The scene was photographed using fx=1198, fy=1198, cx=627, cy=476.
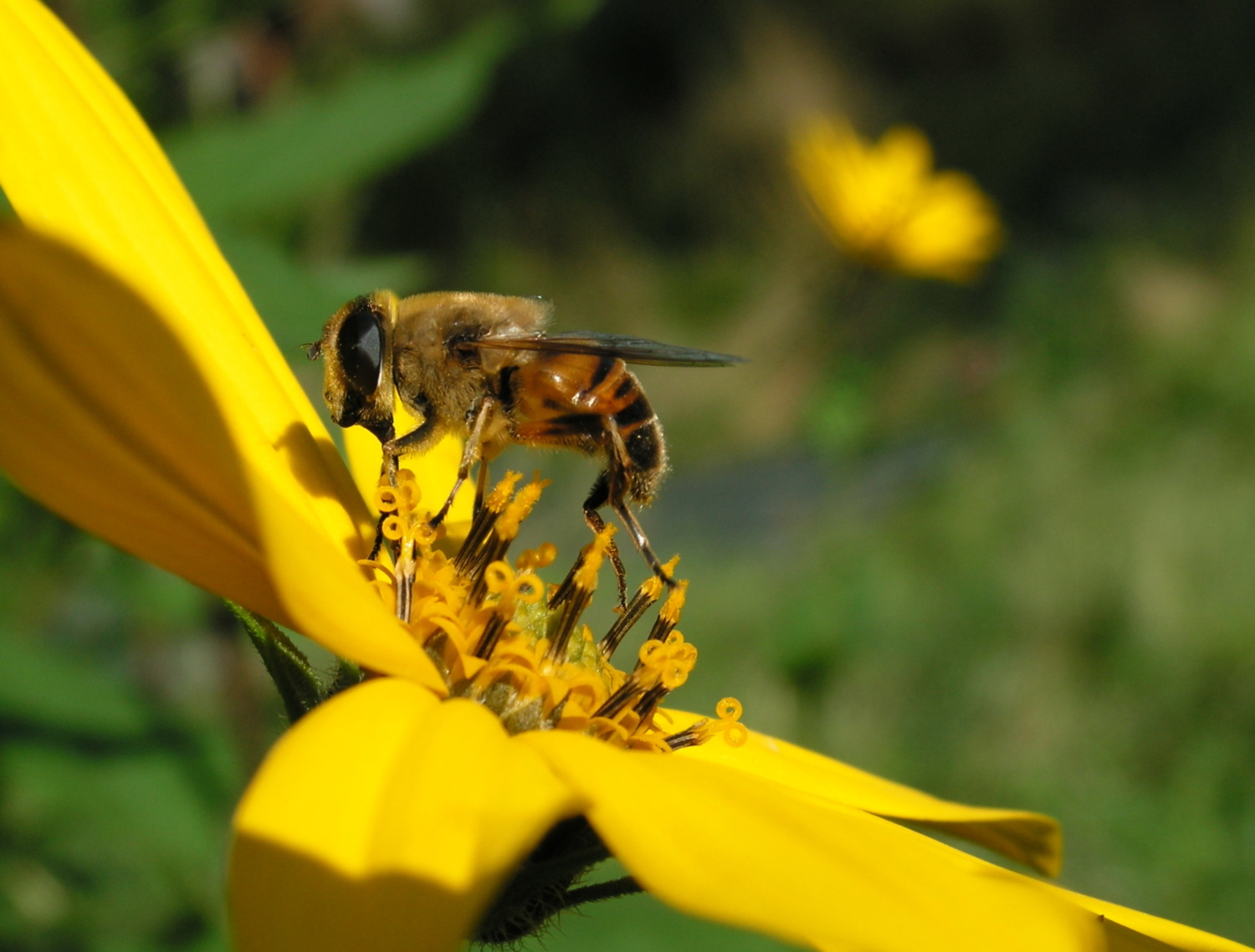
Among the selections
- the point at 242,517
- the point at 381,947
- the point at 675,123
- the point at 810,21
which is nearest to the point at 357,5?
the point at 242,517

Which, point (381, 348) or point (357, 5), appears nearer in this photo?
point (381, 348)

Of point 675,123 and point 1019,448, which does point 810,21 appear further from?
point 1019,448

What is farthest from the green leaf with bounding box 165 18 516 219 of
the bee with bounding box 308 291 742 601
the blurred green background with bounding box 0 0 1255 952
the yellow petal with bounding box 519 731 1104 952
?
the yellow petal with bounding box 519 731 1104 952

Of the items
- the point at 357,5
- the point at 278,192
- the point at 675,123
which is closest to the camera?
the point at 278,192

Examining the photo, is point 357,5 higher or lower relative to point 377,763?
higher

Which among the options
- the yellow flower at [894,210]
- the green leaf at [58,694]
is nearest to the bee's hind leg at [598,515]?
the green leaf at [58,694]

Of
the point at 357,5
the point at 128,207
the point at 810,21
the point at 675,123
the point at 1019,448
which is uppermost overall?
the point at 810,21

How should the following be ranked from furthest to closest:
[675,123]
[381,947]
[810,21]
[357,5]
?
[810,21]
[675,123]
[357,5]
[381,947]
